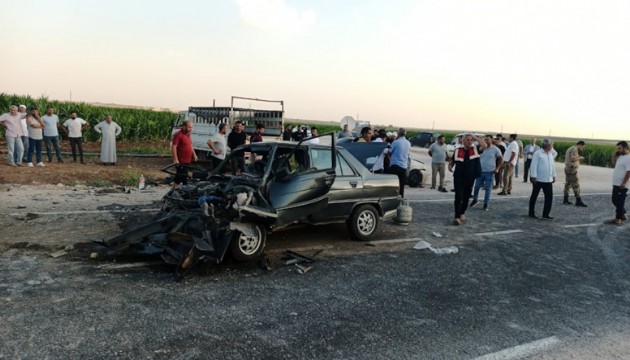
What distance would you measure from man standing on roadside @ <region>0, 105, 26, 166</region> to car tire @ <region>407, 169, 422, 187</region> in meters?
A: 11.6

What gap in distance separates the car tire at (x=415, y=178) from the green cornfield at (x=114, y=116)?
60.0 feet

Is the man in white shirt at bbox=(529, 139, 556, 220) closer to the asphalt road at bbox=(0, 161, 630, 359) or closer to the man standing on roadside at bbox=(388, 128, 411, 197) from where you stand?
the man standing on roadside at bbox=(388, 128, 411, 197)

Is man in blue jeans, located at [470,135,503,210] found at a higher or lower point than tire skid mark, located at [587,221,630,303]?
higher

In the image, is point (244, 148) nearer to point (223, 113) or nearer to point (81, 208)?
point (81, 208)

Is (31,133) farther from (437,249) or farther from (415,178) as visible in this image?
(437,249)

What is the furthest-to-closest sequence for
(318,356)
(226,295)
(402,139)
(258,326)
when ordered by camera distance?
1. (402,139)
2. (226,295)
3. (258,326)
4. (318,356)

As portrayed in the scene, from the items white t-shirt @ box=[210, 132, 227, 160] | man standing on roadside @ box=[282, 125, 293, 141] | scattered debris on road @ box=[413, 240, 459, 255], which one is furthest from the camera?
man standing on roadside @ box=[282, 125, 293, 141]

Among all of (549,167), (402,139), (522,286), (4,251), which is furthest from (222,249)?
(549,167)

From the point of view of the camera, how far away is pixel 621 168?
9.96 meters

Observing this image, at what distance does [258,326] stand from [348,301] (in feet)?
3.70

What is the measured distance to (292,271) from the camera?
18.1 ft

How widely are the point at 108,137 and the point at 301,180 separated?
11076 mm

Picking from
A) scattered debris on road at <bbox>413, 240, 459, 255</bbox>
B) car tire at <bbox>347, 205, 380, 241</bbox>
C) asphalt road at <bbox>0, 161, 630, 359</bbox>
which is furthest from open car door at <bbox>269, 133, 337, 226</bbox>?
scattered debris on road at <bbox>413, 240, 459, 255</bbox>

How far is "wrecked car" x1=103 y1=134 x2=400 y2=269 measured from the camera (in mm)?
5344
